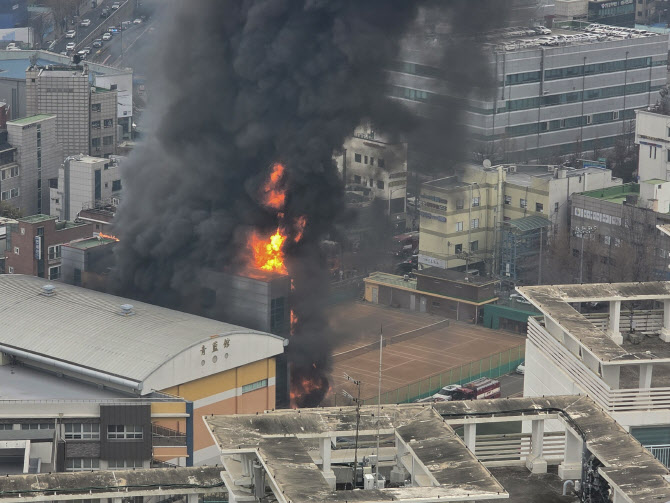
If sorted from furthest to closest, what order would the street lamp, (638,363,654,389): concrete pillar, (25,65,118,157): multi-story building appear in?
(25,65,118,157): multi-story building, the street lamp, (638,363,654,389): concrete pillar

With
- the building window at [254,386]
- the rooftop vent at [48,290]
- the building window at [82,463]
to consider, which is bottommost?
the building window at [82,463]

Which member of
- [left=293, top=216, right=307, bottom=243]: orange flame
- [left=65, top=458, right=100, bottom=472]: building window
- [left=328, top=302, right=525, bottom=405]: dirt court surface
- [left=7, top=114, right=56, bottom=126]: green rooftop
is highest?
[left=7, top=114, right=56, bottom=126]: green rooftop

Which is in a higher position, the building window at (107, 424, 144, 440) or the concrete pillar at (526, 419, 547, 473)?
the concrete pillar at (526, 419, 547, 473)

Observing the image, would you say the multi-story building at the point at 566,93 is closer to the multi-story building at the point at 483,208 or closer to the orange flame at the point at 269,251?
the multi-story building at the point at 483,208

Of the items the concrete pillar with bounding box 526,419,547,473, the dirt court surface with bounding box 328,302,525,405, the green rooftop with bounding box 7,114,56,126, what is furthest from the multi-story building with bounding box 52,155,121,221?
the concrete pillar with bounding box 526,419,547,473

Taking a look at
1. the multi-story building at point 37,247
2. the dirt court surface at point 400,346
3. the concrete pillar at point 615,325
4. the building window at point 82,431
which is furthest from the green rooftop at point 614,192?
the concrete pillar at point 615,325

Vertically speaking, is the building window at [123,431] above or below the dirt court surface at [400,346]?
above

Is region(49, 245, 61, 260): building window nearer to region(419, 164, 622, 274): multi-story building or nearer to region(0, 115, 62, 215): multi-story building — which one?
region(0, 115, 62, 215): multi-story building

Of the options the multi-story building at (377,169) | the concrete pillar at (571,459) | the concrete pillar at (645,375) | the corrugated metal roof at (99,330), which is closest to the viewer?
the concrete pillar at (571,459)

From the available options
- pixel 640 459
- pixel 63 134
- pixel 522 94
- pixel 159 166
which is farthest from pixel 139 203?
pixel 640 459
